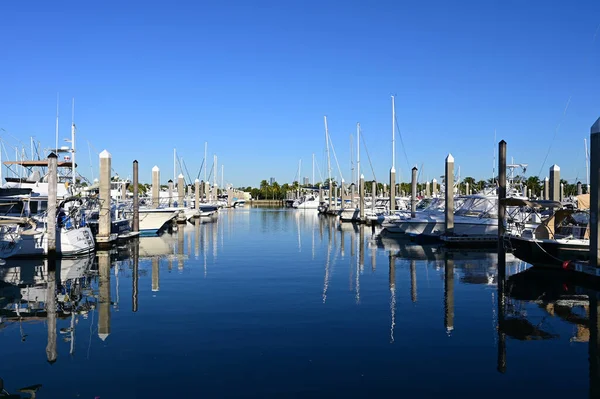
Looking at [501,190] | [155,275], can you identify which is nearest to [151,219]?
[155,275]

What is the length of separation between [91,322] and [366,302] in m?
6.57

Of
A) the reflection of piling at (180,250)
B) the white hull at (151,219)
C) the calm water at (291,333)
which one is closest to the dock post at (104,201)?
the reflection of piling at (180,250)

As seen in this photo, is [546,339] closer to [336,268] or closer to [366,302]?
[366,302]

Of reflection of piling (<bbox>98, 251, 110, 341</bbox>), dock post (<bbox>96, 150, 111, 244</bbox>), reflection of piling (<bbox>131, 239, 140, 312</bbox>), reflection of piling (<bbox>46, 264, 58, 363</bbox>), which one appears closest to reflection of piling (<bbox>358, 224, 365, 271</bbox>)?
reflection of piling (<bbox>131, 239, 140, 312</bbox>)

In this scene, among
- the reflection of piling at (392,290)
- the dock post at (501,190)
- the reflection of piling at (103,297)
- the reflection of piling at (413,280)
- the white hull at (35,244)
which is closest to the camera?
the reflection of piling at (103,297)

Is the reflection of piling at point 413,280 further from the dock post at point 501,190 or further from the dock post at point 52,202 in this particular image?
the dock post at point 52,202

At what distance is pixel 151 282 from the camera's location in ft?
58.9

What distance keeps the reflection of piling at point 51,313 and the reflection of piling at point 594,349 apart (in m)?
8.40

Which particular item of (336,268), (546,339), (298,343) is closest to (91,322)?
(298,343)

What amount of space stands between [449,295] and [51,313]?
396 inches

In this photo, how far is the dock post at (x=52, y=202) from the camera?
21.1 meters

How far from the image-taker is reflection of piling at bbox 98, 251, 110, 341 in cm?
1157

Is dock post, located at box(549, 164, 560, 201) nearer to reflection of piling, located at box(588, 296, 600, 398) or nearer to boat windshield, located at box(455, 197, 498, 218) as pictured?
boat windshield, located at box(455, 197, 498, 218)

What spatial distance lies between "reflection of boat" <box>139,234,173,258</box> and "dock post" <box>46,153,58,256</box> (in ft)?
14.2
